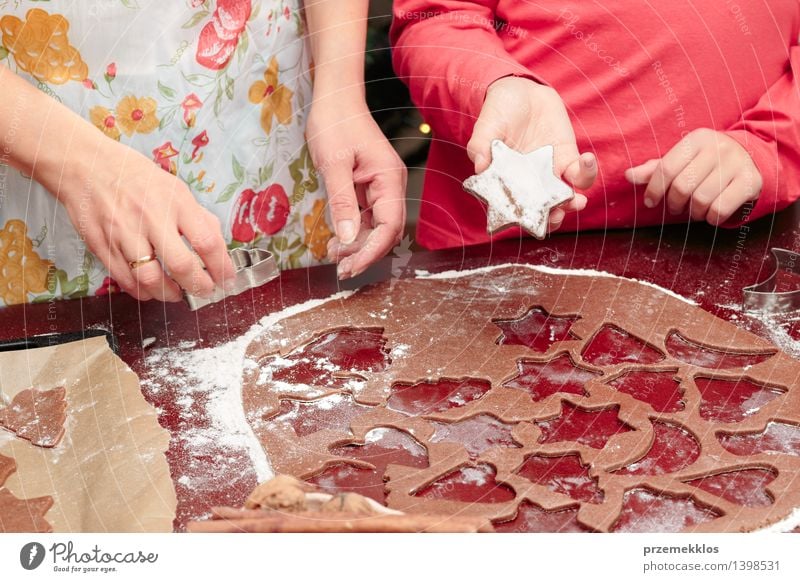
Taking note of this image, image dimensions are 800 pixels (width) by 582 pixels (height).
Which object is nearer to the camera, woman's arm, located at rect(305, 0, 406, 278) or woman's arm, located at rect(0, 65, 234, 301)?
woman's arm, located at rect(0, 65, 234, 301)

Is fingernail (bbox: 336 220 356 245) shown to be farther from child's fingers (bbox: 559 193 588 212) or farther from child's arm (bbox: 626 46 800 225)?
child's arm (bbox: 626 46 800 225)

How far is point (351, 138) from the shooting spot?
1000mm

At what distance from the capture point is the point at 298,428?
78 centimetres

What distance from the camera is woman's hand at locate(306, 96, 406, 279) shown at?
99 cm

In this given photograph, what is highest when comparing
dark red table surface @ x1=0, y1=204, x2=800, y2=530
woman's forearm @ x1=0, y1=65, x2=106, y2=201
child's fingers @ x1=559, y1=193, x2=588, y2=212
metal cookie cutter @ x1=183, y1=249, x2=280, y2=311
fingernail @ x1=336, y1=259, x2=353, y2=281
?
woman's forearm @ x1=0, y1=65, x2=106, y2=201

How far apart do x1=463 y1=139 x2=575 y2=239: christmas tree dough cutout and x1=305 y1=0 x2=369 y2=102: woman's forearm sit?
8.9 inches

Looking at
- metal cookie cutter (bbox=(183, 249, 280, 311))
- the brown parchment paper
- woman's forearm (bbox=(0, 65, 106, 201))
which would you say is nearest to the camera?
the brown parchment paper

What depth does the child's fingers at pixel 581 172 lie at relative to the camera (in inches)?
34.6

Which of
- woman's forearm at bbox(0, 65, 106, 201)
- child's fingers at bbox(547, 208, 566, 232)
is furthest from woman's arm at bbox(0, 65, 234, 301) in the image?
child's fingers at bbox(547, 208, 566, 232)

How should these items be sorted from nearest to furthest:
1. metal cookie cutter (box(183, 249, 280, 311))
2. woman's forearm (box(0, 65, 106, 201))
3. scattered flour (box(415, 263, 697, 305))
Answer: woman's forearm (box(0, 65, 106, 201)) → metal cookie cutter (box(183, 249, 280, 311)) → scattered flour (box(415, 263, 697, 305))

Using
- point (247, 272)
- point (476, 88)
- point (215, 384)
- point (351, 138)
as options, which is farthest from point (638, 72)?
point (215, 384)

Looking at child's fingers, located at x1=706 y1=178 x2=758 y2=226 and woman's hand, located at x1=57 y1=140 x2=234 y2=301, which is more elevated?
woman's hand, located at x1=57 y1=140 x2=234 y2=301
